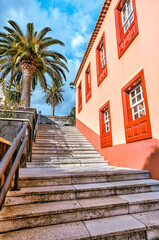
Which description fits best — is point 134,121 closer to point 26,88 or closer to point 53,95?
point 26,88

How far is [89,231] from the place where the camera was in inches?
67.5

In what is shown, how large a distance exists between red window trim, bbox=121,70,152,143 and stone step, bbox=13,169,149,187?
1.16m

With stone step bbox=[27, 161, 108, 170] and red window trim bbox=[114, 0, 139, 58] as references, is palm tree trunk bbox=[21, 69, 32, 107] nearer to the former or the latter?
stone step bbox=[27, 161, 108, 170]

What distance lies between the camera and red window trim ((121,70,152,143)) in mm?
4039

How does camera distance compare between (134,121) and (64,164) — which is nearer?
(134,121)

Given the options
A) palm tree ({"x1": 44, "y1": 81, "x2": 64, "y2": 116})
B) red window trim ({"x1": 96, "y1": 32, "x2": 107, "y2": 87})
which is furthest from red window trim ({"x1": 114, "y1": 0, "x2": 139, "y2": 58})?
palm tree ({"x1": 44, "y1": 81, "x2": 64, "y2": 116})

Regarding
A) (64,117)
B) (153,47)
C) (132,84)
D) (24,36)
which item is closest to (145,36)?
(153,47)

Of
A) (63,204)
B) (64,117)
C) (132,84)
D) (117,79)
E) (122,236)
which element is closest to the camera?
(122,236)

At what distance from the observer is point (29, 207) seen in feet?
6.66

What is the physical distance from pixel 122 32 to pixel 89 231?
21.8 feet

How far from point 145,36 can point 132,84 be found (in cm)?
145

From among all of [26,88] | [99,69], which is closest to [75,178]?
[99,69]

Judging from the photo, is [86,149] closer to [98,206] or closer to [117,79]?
[117,79]

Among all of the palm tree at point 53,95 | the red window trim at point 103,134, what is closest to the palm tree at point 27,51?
the red window trim at point 103,134
